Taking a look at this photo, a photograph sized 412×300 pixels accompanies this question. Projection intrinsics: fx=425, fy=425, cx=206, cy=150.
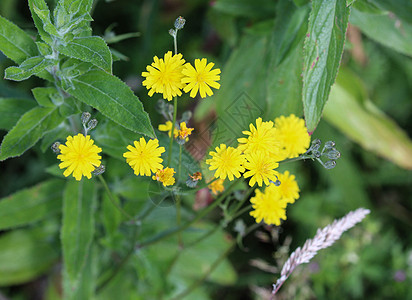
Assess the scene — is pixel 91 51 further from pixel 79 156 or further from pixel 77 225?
pixel 77 225

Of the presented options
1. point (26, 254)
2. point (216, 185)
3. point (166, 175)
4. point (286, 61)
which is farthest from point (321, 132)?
point (26, 254)

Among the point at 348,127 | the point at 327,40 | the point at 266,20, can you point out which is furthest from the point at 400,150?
the point at 327,40

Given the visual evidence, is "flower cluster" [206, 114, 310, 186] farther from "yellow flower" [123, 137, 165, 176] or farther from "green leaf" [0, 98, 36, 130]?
"green leaf" [0, 98, 36, 130]

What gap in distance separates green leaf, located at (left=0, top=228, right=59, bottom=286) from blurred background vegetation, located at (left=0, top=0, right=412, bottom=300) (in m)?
0.34

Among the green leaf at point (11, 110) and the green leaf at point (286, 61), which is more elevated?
the green leaf at point (286, 61)

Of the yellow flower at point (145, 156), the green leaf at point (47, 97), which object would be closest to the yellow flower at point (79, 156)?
the yellow flower at point (145, 156)

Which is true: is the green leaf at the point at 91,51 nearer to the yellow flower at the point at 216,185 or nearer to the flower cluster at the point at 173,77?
the flower cluster at the point at 173,77

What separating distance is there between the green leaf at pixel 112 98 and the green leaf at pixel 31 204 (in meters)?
0.76

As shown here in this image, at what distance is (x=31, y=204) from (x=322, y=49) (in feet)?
4.71

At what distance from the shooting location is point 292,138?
143 centimetres

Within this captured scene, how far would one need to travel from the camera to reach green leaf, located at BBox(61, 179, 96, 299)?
67.3 inches

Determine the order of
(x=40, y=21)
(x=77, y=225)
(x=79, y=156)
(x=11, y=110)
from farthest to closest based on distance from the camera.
A: (x=77, y=225) → (x=11, y=110) → (x=40, y=21) → (x=79, y=156)

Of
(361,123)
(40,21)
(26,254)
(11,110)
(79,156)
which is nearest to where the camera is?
(79,156)

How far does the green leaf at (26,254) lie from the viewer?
237 cm
